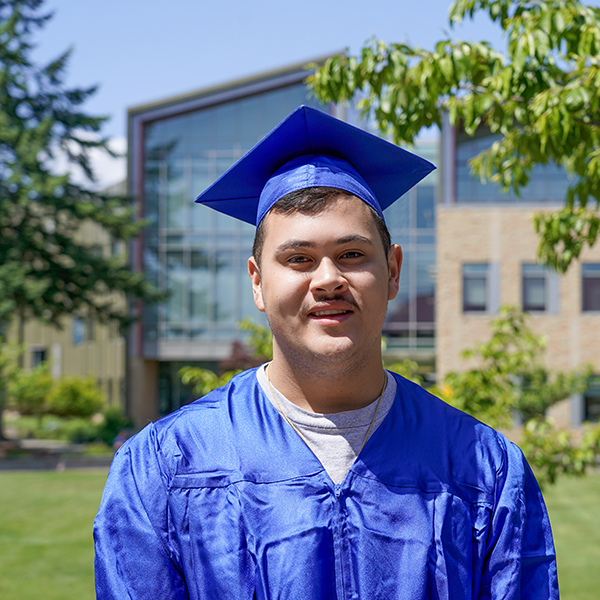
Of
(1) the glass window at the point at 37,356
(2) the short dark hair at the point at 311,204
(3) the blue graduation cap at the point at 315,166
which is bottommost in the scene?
(1) the glass window at the point at 37,356

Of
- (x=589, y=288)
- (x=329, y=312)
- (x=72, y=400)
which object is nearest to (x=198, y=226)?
(x=72, y=400)

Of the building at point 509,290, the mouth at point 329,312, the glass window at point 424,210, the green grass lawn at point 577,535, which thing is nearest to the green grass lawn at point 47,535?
the green grass lawn at point 577,535

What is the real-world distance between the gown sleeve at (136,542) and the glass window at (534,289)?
22055mm

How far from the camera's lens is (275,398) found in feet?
6.51

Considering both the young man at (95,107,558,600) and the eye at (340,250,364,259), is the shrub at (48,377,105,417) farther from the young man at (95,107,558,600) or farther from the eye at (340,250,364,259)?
the eye at (340,250,364,259)

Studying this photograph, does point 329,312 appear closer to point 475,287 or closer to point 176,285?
point 475,287

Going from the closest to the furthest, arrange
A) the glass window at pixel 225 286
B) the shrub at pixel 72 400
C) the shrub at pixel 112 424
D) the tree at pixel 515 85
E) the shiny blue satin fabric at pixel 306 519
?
the shiny blue satin fabric at pixel 306 519 → the tree at pixel 515 85 → the shrub at pixel 112 424 → the glass window at pixel 225 286 → the shrub at pixel 72 400

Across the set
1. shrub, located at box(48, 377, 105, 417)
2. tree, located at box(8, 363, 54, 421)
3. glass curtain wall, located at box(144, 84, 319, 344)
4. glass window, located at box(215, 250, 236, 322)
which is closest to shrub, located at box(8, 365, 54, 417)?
tree, located at box(8, 363, 54, 421)

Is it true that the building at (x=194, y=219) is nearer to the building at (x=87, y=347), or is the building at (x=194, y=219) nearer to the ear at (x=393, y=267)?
the building at (x=87, y=347)

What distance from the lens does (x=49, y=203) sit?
24.8 m

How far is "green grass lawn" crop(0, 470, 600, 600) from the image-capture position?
9266 mm

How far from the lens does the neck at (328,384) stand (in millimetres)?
A: 1892

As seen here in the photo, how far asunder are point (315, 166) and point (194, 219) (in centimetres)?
2753

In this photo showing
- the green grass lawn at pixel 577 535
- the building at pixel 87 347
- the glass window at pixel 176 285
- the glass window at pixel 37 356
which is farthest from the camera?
the glass window at pixel 37 356
